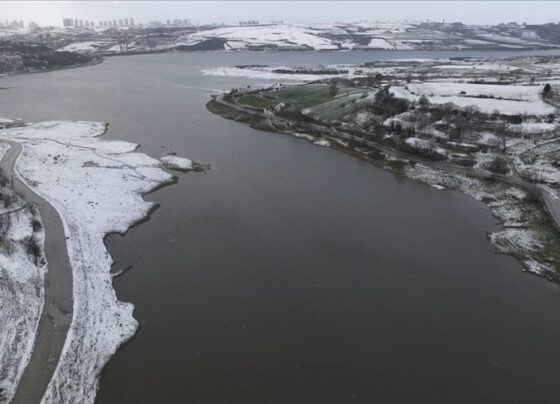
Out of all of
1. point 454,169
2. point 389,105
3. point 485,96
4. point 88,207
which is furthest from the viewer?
point 485,96

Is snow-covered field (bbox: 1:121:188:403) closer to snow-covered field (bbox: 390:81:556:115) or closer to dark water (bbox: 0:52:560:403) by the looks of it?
dark water (bbox: 0:52:560:403)

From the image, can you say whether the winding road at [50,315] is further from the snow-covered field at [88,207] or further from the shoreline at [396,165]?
the shoreline at [396,165]

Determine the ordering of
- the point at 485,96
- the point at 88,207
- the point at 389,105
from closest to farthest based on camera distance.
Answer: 1. the point at 88,207
2. the point at 389,105
3. the point at 485,96

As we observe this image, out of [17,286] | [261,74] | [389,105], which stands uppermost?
[389,105]

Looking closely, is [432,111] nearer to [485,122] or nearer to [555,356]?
[485,122]

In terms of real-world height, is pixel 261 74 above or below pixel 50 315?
below

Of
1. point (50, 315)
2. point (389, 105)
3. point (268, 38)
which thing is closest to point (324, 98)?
point (389, 105)

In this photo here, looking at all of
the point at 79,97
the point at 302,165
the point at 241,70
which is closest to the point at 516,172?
the point at 302,165

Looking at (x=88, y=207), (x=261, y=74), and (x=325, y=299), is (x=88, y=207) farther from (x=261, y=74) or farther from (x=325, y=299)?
(x=261, y=74)

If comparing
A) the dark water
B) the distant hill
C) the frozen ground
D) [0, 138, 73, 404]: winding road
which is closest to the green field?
the dark water
